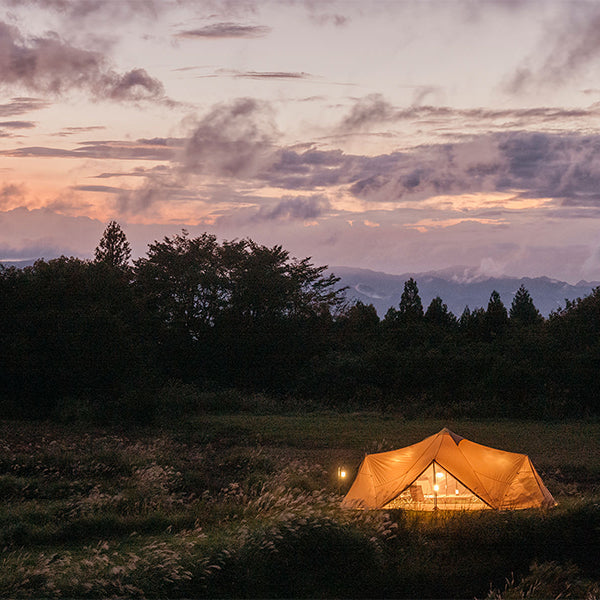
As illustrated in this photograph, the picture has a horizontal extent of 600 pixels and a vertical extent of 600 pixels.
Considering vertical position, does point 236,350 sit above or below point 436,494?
above

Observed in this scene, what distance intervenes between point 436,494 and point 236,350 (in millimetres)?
29174

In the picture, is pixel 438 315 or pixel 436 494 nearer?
pixel 436 494

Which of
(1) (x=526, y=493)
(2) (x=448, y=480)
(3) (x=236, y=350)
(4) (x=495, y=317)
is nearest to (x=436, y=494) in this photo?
(2) (x=448, y=480)

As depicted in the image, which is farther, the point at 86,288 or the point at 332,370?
the point at 332,370

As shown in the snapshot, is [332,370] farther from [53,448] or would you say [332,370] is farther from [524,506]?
[524,506]

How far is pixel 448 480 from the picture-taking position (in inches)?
544

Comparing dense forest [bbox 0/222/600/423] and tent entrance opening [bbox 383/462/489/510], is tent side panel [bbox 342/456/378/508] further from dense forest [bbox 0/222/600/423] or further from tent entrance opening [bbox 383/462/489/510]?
dense forest [bbox 0/222/600/423]

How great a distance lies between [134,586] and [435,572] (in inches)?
170

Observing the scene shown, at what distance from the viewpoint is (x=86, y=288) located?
3173 centimetres

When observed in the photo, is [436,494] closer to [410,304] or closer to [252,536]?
[252,536]

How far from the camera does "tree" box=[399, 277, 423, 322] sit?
6206 centimetres

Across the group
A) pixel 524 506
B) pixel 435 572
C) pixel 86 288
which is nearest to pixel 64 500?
pixel 435 572

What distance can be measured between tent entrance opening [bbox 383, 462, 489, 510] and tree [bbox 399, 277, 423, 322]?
47186 millimetres

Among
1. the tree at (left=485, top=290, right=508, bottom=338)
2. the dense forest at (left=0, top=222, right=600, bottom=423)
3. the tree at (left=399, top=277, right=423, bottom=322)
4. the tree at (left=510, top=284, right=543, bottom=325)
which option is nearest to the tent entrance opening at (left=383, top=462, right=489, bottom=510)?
the dense forest at (left=0, top=222, right=600, bottom=423)
